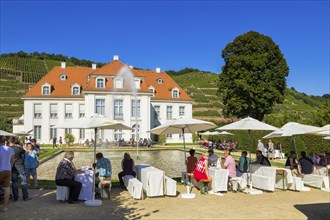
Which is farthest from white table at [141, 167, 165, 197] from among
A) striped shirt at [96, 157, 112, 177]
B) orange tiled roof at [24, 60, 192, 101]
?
orange tiled roof at [24, 60, 192, 101]

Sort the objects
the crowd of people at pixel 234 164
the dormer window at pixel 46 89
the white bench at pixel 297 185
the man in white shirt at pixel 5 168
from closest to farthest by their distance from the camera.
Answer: the man in white shirt at pixel 5 168 < the crowd of people at pixel 234 164 < the white bench at pixel 297 185 < the dormer window at pixel 46 89

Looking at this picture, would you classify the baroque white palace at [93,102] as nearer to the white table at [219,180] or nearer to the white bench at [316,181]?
the white bench at [316,181]

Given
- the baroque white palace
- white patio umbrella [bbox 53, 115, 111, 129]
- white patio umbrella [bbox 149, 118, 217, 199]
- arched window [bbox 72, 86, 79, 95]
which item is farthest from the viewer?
arched window [bbox 72, 86, 79, 95]

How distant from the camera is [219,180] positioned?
10.9 meters

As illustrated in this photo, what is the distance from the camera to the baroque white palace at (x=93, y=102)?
135ft

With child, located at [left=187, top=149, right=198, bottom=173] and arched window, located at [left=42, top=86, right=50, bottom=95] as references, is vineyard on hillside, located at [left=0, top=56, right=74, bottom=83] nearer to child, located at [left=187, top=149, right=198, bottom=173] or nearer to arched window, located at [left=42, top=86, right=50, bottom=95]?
arched window, located at [left=42, top=86, right=50, bottom=95]

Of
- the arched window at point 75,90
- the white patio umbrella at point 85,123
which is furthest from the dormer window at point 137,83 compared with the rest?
the white patio umbrella at point 85,123

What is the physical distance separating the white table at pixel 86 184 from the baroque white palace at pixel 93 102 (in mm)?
30337

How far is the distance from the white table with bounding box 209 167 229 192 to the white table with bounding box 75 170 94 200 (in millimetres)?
3951

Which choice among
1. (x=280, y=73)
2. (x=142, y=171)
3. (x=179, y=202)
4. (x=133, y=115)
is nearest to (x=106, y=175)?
(x=142, y=171)

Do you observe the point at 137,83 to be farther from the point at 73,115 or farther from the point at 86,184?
the point at 86,184

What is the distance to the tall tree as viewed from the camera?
39688 millimetres

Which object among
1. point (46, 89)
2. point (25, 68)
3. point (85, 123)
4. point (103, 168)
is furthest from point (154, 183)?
point (25, 68)

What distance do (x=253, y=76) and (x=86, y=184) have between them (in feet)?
110
